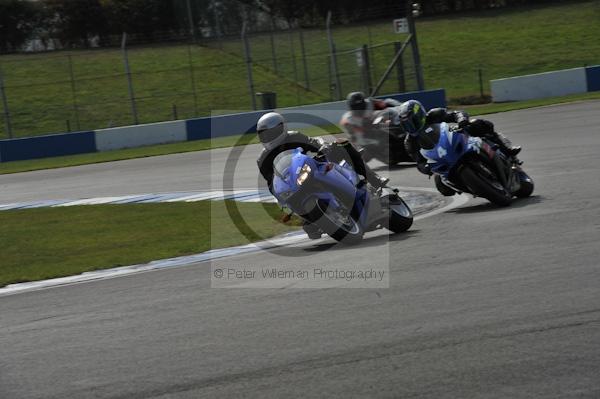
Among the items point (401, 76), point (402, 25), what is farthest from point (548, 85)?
point (402, 25)

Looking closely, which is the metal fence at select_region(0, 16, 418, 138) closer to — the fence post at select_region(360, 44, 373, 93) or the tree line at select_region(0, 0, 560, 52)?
the fence post at select_region(360, 44, 373, 93)

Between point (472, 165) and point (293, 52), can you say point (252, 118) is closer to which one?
point (293, 52)

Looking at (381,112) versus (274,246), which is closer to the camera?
(274,246)

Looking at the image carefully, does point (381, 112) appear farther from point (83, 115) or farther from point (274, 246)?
point (83, 115)

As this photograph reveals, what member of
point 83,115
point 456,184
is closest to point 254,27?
point 83,115

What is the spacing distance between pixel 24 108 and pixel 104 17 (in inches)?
507

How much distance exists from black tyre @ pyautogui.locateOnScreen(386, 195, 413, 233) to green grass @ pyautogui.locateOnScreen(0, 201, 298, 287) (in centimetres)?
198

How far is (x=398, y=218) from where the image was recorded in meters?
9.95

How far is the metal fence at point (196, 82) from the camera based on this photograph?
33312 mm

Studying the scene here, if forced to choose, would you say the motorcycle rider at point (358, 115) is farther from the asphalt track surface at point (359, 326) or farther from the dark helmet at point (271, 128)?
A: the dark helmet at point (271, 128)

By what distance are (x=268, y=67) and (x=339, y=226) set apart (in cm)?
2808

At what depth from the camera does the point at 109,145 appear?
30.2 m

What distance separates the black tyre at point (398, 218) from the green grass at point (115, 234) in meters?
1.98

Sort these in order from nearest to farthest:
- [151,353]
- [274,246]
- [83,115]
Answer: [151,353] < [274,246] < [83,115]
